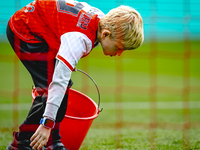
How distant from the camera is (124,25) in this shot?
1110mm

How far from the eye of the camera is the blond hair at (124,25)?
3.65 ft

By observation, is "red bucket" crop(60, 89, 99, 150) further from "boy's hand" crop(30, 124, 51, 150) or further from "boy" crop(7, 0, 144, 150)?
"boy's hand" crop(30, 124, 51, 150)

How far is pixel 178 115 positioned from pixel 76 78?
2488 millimetres

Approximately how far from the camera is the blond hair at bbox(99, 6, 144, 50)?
1113 mm

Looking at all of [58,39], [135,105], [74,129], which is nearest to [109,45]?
[58,39]

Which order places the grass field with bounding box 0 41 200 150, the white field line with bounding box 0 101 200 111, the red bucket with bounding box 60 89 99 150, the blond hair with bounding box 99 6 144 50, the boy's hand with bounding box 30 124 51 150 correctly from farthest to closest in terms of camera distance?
the white field line with bounding box 0 101 200 111 < the grass field with bounding box 0 41 200 150 < the red bucket with bounding box 60 89 99 150 < the blond hair with bounding box 99 6 144 50 < the boy's hand with bounding box 30 124 51 150

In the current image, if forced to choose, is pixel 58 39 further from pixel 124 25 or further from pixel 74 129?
pixel 74 129

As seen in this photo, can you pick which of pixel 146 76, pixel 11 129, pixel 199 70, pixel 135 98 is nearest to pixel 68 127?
pixel 11 129

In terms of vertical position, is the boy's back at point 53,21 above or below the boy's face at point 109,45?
above

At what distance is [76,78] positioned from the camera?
4.82 m

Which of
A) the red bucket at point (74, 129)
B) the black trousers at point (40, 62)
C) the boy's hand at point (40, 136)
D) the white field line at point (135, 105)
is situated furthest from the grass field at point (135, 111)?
the boy's hand at point (40, 136)

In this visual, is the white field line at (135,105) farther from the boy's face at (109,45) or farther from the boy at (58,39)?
the boy's face at (109,45)

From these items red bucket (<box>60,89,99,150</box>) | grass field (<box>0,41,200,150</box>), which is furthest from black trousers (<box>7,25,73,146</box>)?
grass field (<box>0,41,200,150</box>)

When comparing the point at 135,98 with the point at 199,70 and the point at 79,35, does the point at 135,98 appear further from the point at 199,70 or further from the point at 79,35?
the point at 199,70
